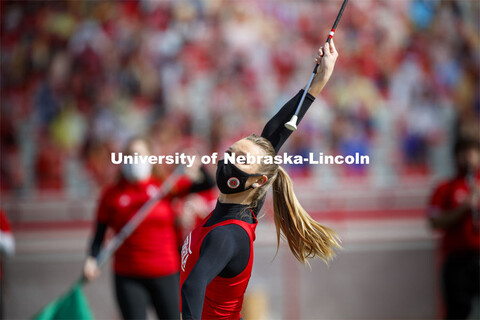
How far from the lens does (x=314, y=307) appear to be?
23.7 ft

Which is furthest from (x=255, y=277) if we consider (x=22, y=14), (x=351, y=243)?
(x=22, y=14)

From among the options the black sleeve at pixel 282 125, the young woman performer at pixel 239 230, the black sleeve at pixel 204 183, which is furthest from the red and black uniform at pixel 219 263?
the black sleeve at pixel 204 183

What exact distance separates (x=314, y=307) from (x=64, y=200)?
4100mm

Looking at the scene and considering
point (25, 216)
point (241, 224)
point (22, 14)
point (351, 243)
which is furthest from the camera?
point (22, 14)

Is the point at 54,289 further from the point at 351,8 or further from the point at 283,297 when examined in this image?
the point at 351,8

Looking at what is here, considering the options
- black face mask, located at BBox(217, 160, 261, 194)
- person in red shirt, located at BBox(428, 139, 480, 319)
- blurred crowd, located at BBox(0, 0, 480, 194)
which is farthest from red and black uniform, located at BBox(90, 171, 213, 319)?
blurred crowd, located at BBox(0, 0, 480, 194)

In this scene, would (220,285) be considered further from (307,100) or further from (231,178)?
(307,100)

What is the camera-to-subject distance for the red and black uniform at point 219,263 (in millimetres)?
2223

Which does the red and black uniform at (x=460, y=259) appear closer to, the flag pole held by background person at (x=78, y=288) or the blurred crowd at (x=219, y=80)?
the flag pole held by background person at (x=78, y=288)

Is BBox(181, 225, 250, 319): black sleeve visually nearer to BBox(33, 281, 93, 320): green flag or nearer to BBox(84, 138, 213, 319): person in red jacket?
BBox(84, 138, 213, 319): person in red jacket

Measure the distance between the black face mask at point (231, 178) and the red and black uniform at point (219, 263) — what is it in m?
0.08

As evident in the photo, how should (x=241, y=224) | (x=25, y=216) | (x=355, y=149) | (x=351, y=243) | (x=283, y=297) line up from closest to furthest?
(x=241, y=224), (x=283, y=297), (x=351, y=243), (x=25, y=216), (x=355, y=149)

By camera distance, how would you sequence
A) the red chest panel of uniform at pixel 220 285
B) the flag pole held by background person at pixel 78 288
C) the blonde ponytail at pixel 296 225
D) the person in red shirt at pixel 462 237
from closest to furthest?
1. the red chest panel of uniform at pixel 220 285
2. the blonde ponytail at pixel 296 225
3. the flag pole held by background person at pixel 78 288
4. the person in red shirt at pixel 462 237

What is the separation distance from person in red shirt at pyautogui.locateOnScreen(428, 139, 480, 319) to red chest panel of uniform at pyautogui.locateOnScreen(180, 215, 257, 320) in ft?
10.5
